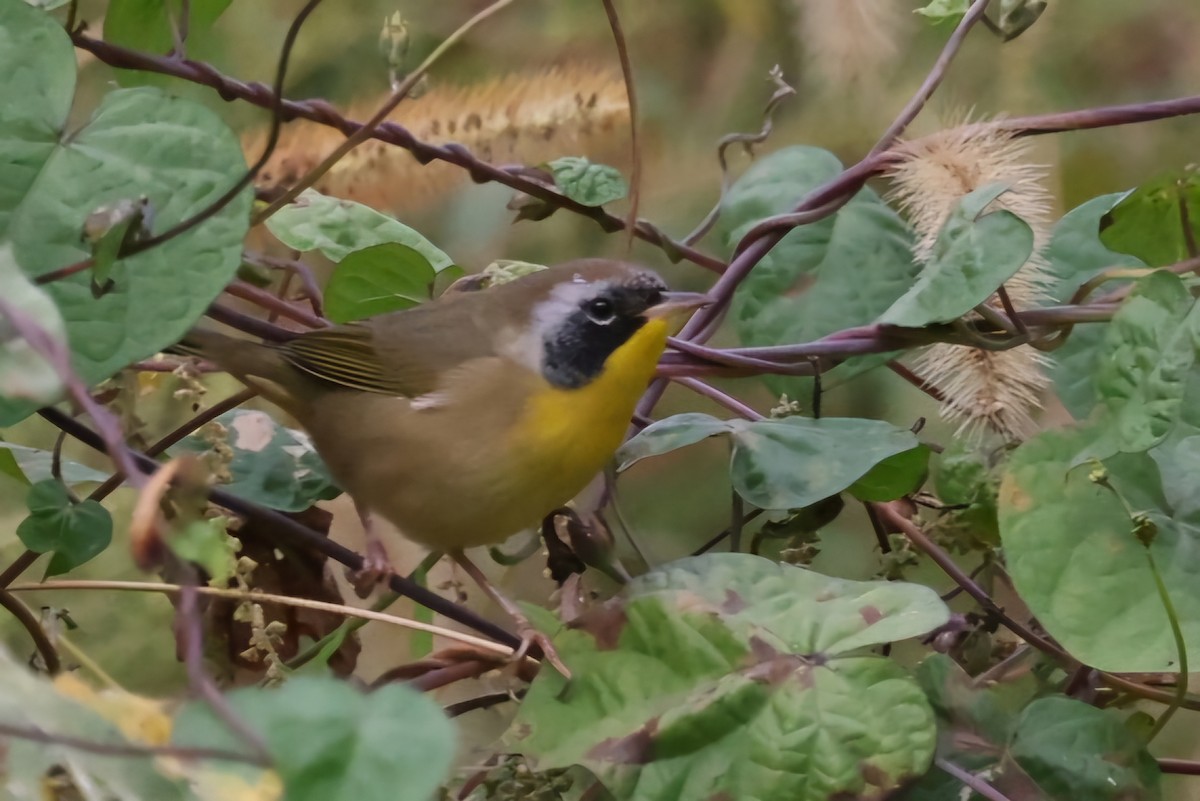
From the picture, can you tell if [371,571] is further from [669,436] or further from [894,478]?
[894,478]

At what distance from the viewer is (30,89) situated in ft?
1.97

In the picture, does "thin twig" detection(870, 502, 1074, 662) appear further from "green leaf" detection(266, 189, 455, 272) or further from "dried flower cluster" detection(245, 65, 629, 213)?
"dried flower cluster" detection(245, 65, 629, 213)

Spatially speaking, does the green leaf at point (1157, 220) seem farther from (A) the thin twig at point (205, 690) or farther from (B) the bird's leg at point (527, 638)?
(A) the thin twig at point (205, 690)

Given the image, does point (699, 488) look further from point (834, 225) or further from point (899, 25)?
point (899, 25)

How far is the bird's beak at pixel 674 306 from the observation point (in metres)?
0.89

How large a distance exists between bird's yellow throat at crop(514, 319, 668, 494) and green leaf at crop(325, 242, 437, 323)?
175mm

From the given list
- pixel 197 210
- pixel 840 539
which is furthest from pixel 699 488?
pixel 197 210

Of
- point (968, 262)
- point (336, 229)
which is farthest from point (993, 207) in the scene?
point (336, 229)

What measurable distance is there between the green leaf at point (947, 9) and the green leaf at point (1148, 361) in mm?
362

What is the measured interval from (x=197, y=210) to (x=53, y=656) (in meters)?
0.33

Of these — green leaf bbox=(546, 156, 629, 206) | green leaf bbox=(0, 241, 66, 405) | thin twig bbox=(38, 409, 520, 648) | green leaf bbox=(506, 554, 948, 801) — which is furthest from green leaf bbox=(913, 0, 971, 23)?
green leaf bbox=(0, 241, 66, 405)

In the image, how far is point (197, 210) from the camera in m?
0.59

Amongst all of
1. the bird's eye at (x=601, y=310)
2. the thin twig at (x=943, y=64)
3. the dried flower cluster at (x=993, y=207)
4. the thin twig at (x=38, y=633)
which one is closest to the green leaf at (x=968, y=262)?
the dried flower cluster at (x=993, y=207)

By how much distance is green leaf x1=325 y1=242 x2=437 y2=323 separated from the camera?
0.93 metres
